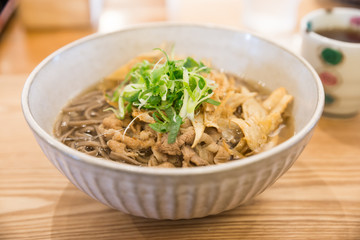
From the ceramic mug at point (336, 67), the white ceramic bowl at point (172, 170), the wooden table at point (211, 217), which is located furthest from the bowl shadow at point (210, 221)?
the ceramic mug at point (336, 67)

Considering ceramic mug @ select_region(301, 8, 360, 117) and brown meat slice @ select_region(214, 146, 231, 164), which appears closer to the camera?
brown meat slice @ select_region(214, 146, 231, 164)

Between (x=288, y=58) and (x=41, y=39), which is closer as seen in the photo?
(x=288, y=58)

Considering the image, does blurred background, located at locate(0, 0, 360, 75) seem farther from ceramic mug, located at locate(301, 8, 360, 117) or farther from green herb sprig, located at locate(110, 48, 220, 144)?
green herb sprig, located at locate(110, 48, 220, 144)

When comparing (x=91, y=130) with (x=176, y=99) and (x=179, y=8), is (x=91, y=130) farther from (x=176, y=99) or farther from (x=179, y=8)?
(x=179, y=8)

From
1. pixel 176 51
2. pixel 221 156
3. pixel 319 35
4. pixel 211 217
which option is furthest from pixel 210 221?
pixel 319 35

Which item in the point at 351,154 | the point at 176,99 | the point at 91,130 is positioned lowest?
the point at 351,154

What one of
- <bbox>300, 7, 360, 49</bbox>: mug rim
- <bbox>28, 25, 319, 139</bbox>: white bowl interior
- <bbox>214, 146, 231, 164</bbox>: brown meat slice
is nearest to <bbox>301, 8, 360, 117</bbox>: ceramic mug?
<bbox>300, 7, 360, 49</bbox>: mug rim

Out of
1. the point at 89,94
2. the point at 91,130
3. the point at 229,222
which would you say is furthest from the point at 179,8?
the point at 229,222
